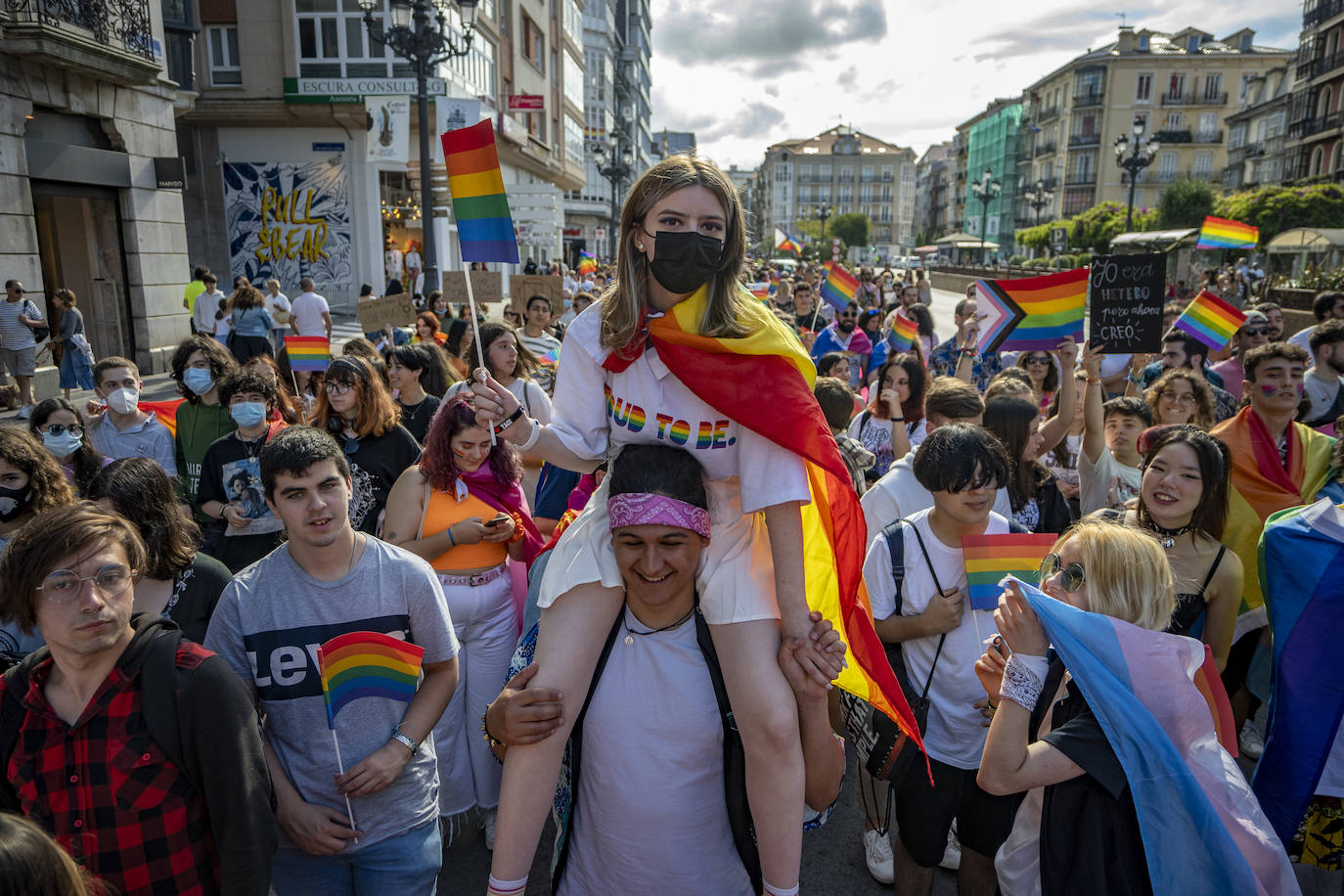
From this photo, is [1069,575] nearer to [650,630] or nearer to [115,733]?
[650,630]

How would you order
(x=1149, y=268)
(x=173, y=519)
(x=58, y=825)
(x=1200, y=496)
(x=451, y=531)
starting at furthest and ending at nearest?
1. (x=1149, y=268)
2. (x=451, y=531)
3. (x=1200, y=496)
4. (x=173, y=519)
5. (x=58, y=825)

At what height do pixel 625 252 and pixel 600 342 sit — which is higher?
pixel 625 252

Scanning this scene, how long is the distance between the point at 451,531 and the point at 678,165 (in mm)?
2092

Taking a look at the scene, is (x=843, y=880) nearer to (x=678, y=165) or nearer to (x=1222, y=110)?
(x=678, y=165)

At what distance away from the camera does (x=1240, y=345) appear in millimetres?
9234

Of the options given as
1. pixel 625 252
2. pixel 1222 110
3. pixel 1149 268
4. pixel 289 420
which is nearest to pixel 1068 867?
pixel 625 252

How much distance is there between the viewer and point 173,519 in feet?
9.71

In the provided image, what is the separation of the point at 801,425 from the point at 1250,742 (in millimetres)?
4105

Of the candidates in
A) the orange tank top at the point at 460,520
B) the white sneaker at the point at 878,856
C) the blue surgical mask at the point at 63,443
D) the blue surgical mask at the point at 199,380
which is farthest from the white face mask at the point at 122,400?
the white sneaker at the point at 878,856

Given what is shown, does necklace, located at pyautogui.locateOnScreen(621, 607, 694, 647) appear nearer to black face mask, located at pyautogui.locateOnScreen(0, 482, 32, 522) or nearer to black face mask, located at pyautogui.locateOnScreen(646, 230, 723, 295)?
black face mask, located at pyautogui.locateOnScreen(646, 230, 723, 295)

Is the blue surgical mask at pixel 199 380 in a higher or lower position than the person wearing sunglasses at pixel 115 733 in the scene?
higher

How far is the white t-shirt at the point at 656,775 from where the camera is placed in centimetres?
220

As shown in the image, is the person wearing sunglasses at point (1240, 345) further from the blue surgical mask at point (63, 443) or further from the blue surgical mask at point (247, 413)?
the blue surgical mask at point (63, 443)

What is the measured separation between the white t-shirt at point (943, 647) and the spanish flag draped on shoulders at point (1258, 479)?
1.66m
